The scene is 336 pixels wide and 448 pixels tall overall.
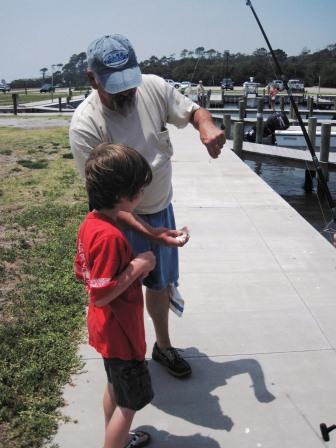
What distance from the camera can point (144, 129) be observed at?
8.30ft

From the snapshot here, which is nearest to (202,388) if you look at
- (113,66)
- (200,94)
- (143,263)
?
(143,263)

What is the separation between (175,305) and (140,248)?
0.49 metres

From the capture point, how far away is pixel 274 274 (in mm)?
4504

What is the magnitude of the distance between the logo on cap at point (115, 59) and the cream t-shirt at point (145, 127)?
0.25 meters

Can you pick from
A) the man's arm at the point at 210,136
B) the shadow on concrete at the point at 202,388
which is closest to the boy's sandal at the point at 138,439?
the shadow on concrete at the point at 202,388

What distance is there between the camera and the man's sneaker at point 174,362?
297 centimetres

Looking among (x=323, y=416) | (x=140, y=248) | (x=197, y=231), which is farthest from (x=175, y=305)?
(x=197, y=231)

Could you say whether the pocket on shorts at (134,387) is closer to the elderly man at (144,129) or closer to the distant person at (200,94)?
the elderly man at (144,129)

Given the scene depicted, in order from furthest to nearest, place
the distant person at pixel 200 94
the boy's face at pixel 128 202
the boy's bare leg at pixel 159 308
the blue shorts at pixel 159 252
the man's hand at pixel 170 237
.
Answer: the distant person at pixel 200 94, the boy's bare leg at pixel 159 308, the blue shorts at pixel 159 252, the man's hand at pixel 170 237, the boy's face at pixel 128 202

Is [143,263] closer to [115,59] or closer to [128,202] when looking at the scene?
[128,202]

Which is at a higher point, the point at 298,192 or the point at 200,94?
the point at 200,94

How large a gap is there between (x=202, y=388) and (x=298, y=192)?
10195mm

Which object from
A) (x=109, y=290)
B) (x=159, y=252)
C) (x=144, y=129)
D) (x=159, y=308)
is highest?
(x=144, y=129)

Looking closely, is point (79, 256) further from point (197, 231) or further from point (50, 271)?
point (197, 231)
